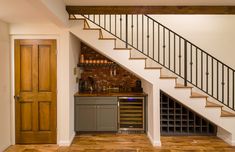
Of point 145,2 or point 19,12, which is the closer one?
point 19,12

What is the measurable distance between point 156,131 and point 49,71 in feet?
8.75

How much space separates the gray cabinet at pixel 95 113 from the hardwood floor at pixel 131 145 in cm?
23

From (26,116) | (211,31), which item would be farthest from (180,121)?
(26,116)

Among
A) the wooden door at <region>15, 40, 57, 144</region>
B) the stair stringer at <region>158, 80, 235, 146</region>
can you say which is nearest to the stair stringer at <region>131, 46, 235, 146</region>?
the stair stringer at <region>158, 80, 235, 146</region>

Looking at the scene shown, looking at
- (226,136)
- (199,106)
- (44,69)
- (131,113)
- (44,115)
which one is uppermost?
(44,69)

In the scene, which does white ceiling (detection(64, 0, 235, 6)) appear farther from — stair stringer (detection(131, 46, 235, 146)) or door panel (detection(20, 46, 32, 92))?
stair stringer (detection(131, 46, 235, 146))

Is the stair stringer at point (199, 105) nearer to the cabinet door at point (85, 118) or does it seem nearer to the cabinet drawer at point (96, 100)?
the cabinet drawer at point (96, 100)

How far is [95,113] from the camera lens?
616 centimetres

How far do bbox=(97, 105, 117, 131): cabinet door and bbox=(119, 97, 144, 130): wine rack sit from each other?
198 millimetres

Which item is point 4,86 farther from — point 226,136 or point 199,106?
point 226,136

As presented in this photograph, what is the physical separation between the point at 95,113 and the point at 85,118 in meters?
0.27

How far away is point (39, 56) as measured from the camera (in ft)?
17.9

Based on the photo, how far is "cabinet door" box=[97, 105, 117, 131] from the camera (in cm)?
617

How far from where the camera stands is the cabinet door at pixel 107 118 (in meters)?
6.17
